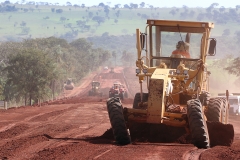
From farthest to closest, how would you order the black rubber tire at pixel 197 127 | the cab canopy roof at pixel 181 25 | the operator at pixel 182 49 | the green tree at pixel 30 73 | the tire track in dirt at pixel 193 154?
the green tree at pixel 30 73
the operator at pixel 182 49
the cab canopy roof at pixel 181 25
the black rubber tire at pixel 197 127
the tire track in dirt at pixel 193 154

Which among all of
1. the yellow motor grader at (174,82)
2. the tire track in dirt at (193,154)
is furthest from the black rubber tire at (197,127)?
the tire track in dirt at (193,154)

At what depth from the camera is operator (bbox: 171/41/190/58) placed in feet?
52.2

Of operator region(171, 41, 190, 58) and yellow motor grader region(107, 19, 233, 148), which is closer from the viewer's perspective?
yellow motor grader region(107, 19, 233, 148)

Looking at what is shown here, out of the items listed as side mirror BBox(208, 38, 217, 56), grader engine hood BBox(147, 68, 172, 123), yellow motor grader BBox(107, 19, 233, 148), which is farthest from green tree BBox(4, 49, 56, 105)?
grader engine hood BBox(147, 68, 172, 123)

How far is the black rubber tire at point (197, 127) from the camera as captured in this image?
1273cm

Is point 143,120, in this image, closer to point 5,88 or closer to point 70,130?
point 70,130

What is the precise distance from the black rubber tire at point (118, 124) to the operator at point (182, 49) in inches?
117

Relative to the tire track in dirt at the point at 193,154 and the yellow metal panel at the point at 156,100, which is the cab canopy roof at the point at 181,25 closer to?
the yellow metal panel at the point at 156,100

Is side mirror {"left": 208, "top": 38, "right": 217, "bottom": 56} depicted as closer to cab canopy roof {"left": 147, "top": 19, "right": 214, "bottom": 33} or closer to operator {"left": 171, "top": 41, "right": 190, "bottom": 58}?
cab canopy roof {"left": 147, "top": 19, "right": 214, "bottom": 33}

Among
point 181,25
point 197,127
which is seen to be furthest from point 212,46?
point 197,127

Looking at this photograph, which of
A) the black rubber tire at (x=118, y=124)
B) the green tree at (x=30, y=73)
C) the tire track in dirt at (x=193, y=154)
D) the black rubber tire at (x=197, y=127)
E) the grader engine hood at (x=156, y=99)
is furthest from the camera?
the green tree at (x=30, y=73)

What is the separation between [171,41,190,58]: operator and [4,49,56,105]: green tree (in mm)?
35815

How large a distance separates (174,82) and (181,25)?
192 cm

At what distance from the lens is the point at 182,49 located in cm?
1608
